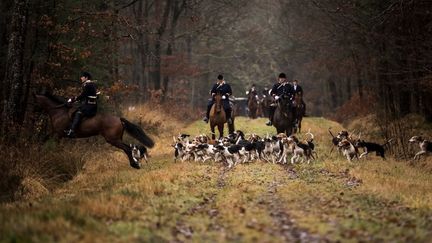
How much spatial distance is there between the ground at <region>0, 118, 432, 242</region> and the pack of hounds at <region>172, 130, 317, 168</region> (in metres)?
1.39

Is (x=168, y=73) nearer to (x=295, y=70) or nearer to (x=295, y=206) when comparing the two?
(x=295, y=70)

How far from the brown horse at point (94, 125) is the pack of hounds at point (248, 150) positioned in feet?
6.45

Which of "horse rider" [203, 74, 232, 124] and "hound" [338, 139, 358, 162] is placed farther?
"horse rider" [203, 74, 232, 124]

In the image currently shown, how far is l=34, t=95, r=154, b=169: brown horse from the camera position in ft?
53.2

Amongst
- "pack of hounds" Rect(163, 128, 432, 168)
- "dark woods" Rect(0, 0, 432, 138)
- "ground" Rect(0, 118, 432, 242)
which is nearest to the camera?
"ground" Rect(0, 118, 432, 242)

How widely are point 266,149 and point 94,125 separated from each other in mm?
5514

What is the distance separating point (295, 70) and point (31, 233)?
6431 cm

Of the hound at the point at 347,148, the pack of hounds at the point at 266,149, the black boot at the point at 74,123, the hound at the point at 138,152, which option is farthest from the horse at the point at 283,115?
the black boot at the point at 74,123

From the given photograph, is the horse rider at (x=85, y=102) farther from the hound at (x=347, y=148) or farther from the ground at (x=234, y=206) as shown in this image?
the hound at (x=347, y=148)

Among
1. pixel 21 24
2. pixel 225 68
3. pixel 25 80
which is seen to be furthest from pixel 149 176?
pixel 225 68

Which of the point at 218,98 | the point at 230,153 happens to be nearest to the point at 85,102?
the point at 230,153

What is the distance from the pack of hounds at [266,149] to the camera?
1736cm

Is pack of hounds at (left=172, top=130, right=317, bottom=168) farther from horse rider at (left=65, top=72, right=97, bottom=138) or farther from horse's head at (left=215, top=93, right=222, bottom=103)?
horse rider at (left=65, top=72, right=97, bottom=138)

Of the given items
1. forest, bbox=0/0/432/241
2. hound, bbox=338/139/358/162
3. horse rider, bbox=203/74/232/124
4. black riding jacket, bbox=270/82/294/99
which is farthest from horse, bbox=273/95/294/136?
hound, bbox=338/139/358/162
